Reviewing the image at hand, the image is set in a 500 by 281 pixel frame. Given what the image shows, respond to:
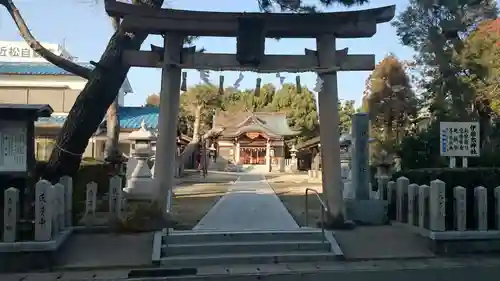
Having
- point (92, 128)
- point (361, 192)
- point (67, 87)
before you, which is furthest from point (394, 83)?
point (92, 128)

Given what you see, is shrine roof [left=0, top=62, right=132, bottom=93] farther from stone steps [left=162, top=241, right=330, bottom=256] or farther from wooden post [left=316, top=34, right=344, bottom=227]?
stone steps [left=162, top=241, right=330, bottom=256]

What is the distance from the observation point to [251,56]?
34.0ft

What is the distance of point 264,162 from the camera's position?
5188 centimetres

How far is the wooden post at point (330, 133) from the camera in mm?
10453

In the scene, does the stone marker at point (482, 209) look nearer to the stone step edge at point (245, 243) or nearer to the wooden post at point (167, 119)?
the stone step edge at point (245, 243)

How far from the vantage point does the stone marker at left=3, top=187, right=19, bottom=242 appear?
816cm

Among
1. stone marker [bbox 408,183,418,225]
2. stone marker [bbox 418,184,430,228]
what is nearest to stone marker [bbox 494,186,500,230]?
stone marker [bbox 418,184,430,228]

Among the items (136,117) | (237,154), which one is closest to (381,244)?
(136,117)

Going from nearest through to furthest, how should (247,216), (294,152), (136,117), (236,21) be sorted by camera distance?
(236,21), (247,216), (136,117), (294,152)

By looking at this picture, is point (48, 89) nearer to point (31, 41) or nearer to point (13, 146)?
point (31, 41)

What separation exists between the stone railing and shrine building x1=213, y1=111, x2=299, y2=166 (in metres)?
39.9

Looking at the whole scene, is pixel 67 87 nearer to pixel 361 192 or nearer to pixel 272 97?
pixel 361 192

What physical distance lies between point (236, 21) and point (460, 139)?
25.0 feet

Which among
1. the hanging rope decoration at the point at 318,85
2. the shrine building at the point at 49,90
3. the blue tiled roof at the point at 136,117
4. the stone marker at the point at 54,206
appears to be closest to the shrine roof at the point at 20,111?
the stone marker at the point at 54,206
